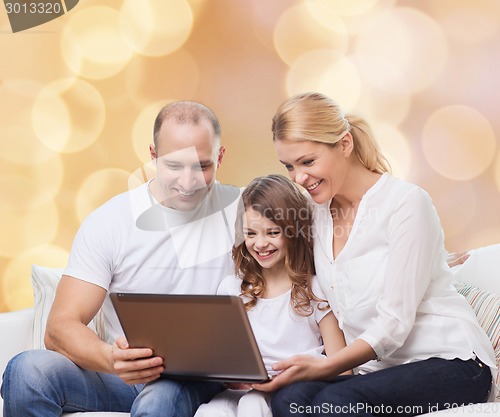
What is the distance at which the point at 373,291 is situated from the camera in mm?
1551

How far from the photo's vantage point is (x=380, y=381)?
142cm

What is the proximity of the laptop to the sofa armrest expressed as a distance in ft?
2.48

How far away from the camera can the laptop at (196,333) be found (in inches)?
54.1

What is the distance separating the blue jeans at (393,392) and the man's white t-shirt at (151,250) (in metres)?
0.44

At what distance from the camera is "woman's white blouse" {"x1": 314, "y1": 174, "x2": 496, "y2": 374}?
148cm

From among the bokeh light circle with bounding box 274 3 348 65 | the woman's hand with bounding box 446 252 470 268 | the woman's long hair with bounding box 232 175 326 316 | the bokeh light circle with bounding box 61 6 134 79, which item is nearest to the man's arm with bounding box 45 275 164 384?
the woman's long hair with bounding box 232 175 326 316

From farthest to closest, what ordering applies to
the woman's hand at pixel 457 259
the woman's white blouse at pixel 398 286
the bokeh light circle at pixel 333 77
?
1. the bokeh light circle at pixel 333 77
2. the woman's hand at pixel 457 259
3. the woman's white blouse at pixel 398 286

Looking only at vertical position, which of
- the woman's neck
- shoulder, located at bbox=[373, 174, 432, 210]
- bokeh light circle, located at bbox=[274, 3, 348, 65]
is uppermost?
bokeh light circle, located at bbox=[274, 3, 348, 65]

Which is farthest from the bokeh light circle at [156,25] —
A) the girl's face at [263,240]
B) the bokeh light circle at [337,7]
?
the girl's face at [263,240]

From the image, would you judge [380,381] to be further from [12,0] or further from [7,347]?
[12,0]

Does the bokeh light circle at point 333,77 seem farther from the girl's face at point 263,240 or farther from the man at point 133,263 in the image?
the girl's face at point 263,240

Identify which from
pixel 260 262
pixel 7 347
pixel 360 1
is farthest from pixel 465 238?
pixel 7 347

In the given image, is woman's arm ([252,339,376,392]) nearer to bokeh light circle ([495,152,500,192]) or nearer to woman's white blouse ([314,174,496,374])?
woman's white blouse ([314,174,496,374])

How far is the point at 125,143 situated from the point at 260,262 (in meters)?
1.16
